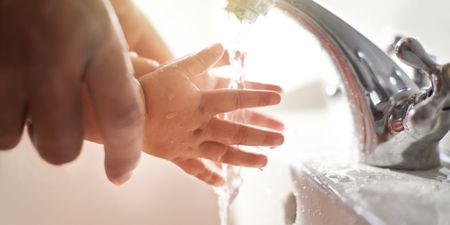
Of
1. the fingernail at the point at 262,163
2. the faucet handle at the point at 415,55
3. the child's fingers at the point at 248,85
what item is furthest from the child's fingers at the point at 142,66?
the faucet handle at the point at 415,55

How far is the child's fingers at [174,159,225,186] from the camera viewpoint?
20.6 inches

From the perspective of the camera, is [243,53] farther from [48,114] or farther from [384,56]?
[48,114]

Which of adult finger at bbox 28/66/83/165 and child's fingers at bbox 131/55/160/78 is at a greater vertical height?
adult finger at bbox 28/66/83/165

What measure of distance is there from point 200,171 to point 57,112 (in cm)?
32

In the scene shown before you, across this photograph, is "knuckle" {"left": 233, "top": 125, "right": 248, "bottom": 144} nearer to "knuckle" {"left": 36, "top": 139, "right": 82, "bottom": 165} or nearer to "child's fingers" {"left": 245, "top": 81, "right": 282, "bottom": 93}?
"child's fingers" {"left": 245, "top": 81, "right": 282, "bottom": 93}

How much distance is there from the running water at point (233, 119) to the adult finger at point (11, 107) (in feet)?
0.93

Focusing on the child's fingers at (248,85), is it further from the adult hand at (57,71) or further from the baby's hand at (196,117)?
the adult hand at (57,71)

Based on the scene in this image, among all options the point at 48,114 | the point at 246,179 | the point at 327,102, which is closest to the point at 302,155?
the point at 246,179

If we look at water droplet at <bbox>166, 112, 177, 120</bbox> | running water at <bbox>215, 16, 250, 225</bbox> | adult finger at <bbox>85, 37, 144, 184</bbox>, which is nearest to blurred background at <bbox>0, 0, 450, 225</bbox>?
running water at <bbox>215, 16, 250, 225</bbox>

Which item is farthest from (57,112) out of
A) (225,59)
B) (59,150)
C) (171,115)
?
(225,59)

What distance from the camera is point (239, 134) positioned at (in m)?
0.48

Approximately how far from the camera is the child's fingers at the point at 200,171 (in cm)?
52

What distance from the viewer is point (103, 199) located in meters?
A: 0.59

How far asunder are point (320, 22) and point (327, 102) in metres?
0.30
